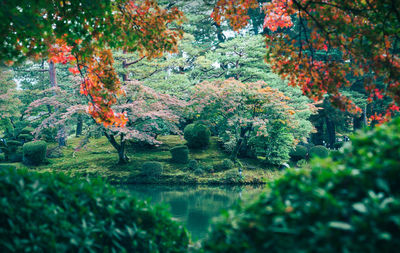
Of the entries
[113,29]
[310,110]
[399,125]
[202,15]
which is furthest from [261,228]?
[202,15]

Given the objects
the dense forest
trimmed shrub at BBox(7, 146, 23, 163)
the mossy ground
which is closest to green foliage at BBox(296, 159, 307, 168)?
the mossy ground

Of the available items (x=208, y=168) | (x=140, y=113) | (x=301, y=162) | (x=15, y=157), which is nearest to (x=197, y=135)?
(x=208, y=168)

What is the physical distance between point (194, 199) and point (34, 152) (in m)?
9.14

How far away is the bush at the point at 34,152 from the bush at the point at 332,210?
14.1 metres

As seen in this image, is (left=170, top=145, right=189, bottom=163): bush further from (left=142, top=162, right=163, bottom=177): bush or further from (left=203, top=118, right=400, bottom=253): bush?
(left=203, top=118, right=400, bottom=253): bush

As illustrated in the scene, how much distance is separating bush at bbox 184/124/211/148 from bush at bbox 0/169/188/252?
12.1 metres

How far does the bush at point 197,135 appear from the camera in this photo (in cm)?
1500

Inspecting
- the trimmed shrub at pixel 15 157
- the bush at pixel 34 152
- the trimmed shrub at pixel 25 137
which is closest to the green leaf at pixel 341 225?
the bush at pixel 34 152

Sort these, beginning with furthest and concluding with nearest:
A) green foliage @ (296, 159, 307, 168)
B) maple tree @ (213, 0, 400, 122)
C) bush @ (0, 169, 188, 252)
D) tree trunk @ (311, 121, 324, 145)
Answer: tree trunk @ (311, 121, 324, 145)
green foliage @ (296, 159, 307, 168)
maple tree @ (213, 0, 400, 122)
bush @ (0, 169, 188, 252)

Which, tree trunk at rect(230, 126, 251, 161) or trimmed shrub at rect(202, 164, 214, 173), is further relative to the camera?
tree trunk at rect(230, 126, 251, 161)

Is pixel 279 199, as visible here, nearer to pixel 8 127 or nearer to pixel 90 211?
pixel 90 211

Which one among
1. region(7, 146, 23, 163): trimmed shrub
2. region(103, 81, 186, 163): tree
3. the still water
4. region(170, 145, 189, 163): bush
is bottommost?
the still water

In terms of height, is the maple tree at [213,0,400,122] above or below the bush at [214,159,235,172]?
above

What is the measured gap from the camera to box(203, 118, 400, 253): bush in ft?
4.67
